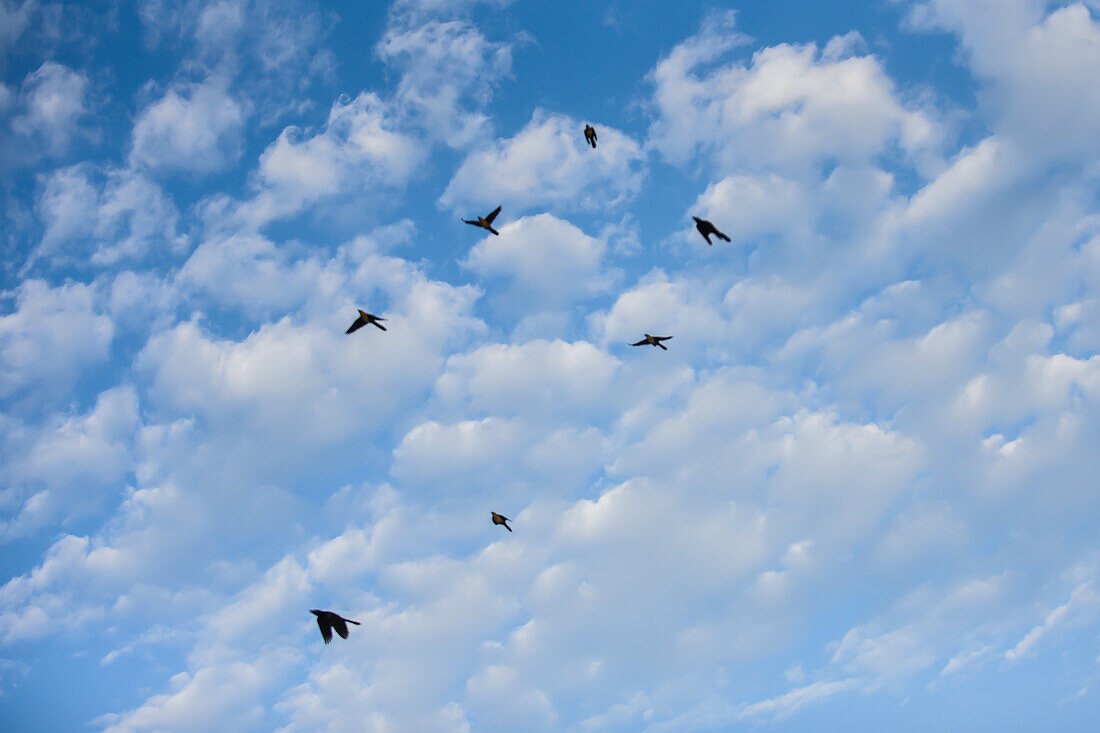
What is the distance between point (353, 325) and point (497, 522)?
45.4 ft

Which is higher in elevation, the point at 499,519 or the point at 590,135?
the point at 590,135

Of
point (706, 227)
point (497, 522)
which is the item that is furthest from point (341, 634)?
point (706, 227)

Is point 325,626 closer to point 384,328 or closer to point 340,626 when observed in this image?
point 340,626

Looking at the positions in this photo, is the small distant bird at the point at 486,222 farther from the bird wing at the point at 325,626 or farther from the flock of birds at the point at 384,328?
the bird wing at the point at 325,626

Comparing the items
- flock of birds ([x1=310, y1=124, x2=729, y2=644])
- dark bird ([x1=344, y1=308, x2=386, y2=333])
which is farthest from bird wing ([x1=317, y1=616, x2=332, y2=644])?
dark bird ([x1=344, y1=308, x2=386, y2=333])

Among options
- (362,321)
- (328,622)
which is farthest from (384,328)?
(328,622)

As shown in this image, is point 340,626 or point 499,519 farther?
point 499,519

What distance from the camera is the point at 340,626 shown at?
23922 millimetres

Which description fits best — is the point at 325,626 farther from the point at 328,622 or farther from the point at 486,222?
→ the point at 486,222

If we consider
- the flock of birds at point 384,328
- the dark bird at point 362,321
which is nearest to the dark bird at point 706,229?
the flock of birds at point 384,328

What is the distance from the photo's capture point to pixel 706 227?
98.0 feet

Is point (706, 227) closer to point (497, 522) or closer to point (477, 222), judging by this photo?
point (477, 222)

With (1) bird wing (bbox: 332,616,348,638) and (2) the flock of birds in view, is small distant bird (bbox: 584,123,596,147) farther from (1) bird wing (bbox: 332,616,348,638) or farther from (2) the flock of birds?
(1) bird wing (bbox: 332,616,348,638)

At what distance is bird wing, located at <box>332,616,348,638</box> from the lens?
76.5 feet
